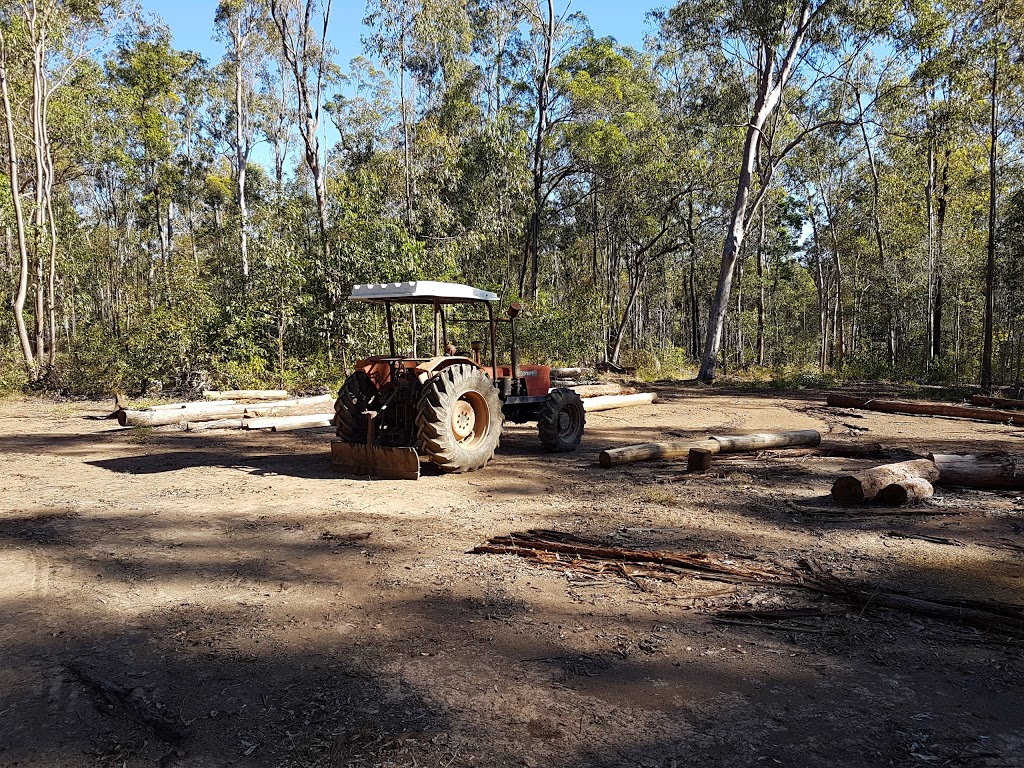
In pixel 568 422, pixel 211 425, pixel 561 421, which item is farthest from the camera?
pixel 211 425

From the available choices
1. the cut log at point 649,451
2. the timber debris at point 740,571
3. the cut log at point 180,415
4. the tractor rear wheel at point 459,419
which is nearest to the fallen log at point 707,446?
the cut log at point 649,451

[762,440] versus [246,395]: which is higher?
[246,395]

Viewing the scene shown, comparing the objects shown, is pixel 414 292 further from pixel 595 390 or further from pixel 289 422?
pixel 595 390

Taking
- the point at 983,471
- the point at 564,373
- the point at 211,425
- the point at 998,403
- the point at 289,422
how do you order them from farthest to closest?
the point at 564,373 → the point at 998,403 → the point at 289,422 → the point at 211,425 → the point at 983,471

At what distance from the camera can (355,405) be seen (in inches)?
311

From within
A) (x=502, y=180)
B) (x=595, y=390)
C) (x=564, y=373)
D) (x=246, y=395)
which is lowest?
(x=595, y=390)

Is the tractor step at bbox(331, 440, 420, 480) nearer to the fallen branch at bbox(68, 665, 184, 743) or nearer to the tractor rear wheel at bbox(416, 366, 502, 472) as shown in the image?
the tractor rear wheel at bbox(416, 366, 502, 472)

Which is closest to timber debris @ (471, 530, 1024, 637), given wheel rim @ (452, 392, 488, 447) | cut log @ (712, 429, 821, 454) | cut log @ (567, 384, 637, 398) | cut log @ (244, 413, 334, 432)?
wheel rim @ (452, 392, 488, 447)

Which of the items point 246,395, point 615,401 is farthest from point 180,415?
point 615,401

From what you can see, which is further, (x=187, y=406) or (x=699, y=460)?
(x=187, y=406)

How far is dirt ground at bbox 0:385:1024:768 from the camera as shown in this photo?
8.23 feet

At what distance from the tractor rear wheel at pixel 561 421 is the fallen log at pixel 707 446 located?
3.40 feet

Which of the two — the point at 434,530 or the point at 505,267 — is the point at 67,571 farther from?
the point at 505,267

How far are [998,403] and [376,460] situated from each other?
581 inches
